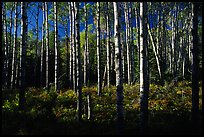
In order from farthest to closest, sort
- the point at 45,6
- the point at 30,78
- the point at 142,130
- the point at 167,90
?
the point at 30,78, the point at 45,6, the point at 167,90, the point at 142,130

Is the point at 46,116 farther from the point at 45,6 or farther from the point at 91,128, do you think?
the point at 45,6

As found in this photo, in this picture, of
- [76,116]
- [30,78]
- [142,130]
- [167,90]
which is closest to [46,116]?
[76,116]

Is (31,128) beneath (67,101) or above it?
beneath

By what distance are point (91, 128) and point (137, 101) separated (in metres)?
5.55

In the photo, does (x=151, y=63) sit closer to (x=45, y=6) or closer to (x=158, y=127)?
(x=45, y=6)

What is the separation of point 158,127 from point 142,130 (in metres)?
1.29

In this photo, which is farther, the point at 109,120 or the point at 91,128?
the point at 109,120

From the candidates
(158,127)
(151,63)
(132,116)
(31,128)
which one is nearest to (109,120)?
(132,116)

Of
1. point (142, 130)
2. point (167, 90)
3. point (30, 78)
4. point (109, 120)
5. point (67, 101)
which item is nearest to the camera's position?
point (142, 130)

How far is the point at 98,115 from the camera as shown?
14766 millimetres

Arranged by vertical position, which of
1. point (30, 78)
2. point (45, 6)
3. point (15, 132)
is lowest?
point (15, 132)

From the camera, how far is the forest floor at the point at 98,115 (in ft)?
39.8

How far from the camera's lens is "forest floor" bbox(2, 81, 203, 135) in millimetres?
12117

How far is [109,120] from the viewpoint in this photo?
1383 cm
